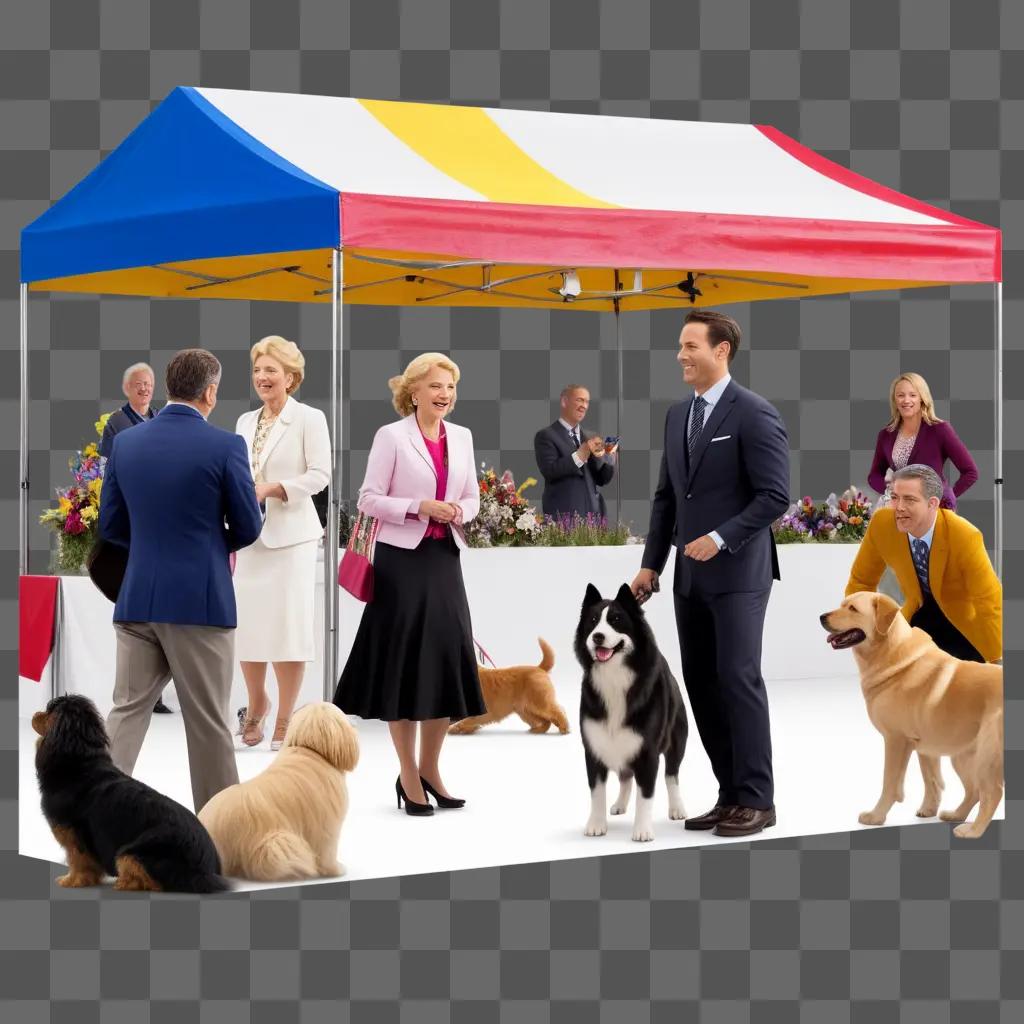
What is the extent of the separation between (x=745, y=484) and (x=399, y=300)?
16.6 ft

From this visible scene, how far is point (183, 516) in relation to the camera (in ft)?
19.5

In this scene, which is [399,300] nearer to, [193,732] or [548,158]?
[548,158]

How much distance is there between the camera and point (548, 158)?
7.89 m

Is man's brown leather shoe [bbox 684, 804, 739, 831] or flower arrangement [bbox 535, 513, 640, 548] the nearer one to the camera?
man's brown leather shoe [bbox 684, 804, 739, 831]

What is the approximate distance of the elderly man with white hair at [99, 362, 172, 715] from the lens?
9172 millimetres

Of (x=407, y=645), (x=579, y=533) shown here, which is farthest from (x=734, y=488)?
(x=579, y=533)

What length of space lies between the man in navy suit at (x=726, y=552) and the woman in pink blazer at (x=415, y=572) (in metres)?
0.72

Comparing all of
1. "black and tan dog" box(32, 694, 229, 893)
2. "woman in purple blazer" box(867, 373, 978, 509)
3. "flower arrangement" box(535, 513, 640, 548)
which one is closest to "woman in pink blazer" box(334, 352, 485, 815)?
"black and tan dog" box(32, 694, 229, 893)

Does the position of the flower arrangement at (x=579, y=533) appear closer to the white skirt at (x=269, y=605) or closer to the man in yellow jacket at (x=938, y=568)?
the white skirt at (x=269, y=605)

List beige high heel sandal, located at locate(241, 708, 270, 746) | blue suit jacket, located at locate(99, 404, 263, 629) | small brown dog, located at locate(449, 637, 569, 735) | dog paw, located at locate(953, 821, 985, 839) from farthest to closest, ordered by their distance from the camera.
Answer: small brown dog, located at locate(449, 637, 569, 735) → beige high heel sandal, located at locate(241, 708, 270, 746) → dog paw, located at locate(953, 821, 985, 839) → blue suit jacket, located at locate(99, 404, 263, 629)

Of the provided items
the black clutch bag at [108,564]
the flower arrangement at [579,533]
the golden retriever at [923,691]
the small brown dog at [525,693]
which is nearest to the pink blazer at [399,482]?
the black clutch bag at [108,564]

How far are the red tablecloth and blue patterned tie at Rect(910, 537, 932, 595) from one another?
10.4 ft

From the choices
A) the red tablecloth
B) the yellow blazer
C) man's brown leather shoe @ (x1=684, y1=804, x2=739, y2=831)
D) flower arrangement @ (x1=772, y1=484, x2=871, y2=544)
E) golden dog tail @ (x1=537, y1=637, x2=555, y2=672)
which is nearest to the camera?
man's brown leather shoe @ (x1=684, y1=804, x2=739, y2=831)

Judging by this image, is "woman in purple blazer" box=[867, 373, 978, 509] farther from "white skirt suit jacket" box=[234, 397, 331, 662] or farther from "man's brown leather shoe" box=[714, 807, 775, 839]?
"man's brown leather shoe" box=[714, 807, 775, 839]
